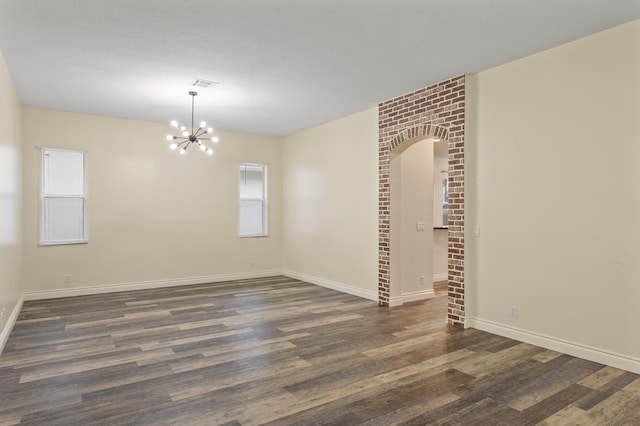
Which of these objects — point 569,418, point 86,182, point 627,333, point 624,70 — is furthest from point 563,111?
point 86,182

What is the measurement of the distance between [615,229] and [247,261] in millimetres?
6152

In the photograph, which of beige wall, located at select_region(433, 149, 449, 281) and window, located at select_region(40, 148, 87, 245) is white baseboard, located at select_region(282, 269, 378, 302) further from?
window, located at select_region(40, 148, 87, 245)

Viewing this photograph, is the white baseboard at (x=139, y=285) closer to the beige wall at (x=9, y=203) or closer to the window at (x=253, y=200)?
the beige wall at (x=9, y=203)

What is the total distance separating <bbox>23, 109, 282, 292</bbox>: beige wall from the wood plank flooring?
4.49 ft

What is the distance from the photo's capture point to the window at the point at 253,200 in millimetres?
8067

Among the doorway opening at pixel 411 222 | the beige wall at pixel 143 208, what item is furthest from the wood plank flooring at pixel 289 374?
the beige wall at pixel 143 208

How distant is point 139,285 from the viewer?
271 inches

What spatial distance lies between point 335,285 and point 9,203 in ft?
15.2

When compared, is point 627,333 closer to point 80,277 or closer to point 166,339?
point 166,339

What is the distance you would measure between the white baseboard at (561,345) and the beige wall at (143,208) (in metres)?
4.86

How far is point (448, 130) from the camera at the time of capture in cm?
477

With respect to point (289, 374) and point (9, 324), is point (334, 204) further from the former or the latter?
point (9, 324)

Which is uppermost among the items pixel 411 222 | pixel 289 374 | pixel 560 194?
pixel 560 194

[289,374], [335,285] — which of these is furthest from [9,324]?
[335,285]
